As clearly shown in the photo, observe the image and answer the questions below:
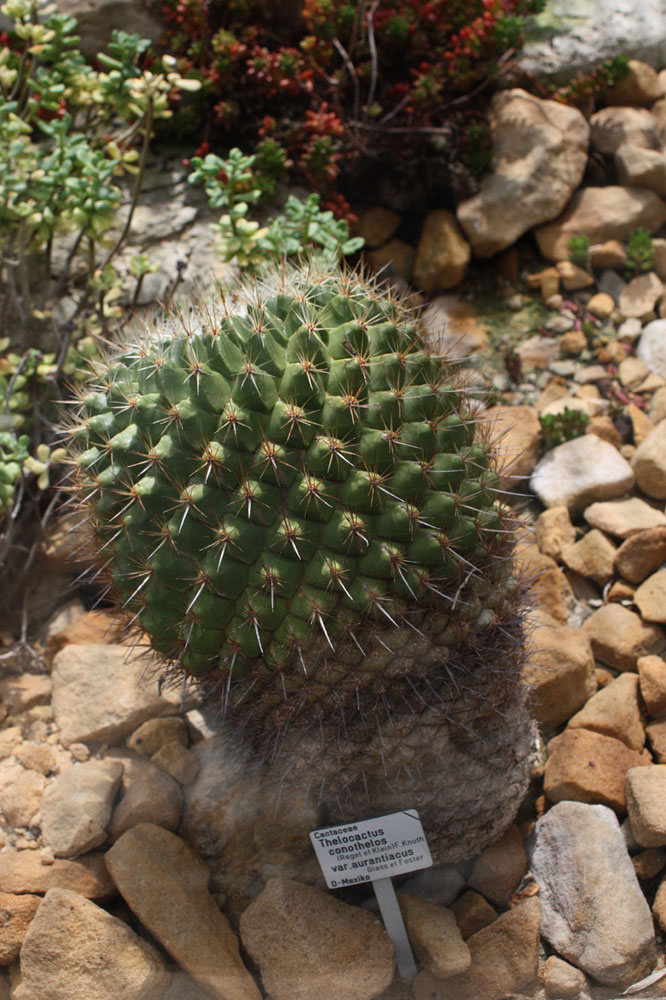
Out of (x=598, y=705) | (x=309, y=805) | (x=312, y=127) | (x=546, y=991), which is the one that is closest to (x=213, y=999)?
(x=309, y=805)

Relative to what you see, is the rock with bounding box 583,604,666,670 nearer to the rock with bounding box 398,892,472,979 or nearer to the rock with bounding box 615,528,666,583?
the rock with bounding box 615,528,666,583

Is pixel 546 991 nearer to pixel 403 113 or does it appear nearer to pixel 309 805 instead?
pixel 309 805

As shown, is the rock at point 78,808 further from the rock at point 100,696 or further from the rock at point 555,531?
the rock at point 555,531

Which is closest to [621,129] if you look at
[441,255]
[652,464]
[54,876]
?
[441,255]

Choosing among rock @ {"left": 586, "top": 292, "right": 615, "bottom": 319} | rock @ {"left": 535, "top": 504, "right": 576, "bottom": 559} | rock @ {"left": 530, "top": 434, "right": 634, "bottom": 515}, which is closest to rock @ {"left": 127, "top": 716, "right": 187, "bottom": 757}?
rock @ {"left": 535, "top": 504, "right": 576, "bottom": 559}

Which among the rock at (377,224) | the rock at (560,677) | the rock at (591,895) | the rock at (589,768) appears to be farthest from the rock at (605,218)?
the rock at (591,895)

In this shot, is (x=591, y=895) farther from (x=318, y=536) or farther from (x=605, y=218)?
(x=605, y=218)

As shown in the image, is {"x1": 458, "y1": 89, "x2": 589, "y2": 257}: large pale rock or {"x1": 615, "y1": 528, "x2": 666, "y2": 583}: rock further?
{"x1": 458, "y1": 89, "x2": 589, "y2": 257}: large pale rock
